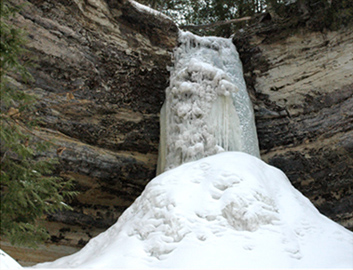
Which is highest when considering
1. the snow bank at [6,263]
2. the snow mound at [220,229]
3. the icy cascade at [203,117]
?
the icy cascade at [203,117]

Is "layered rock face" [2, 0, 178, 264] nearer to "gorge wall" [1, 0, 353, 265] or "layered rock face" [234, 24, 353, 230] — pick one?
"gorge wall" [1, 0, 353, 265]

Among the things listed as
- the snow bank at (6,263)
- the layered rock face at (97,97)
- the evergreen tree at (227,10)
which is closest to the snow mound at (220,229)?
the snow bank at (6,263)

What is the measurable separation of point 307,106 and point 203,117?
233 cm

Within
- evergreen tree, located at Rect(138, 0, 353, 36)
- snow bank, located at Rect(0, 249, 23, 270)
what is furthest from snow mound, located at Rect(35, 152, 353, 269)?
evergreen tree, located at Rect(138, 0, 353, 36)

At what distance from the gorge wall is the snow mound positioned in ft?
7.89

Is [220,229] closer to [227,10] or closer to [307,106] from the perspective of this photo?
[307,106]

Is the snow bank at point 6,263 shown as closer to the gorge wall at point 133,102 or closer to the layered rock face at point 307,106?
the gorge wall at point 133,102

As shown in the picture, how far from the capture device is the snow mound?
3.61 meters

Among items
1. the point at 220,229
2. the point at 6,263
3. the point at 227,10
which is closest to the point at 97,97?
the point at 220,229

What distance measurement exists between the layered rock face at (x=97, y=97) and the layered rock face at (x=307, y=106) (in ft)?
6.92

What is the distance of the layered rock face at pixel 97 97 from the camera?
22.1 ft

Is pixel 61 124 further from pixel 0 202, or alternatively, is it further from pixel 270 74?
pixel 270 74

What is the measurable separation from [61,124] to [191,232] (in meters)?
4.02

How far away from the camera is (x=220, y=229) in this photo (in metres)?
4.01
